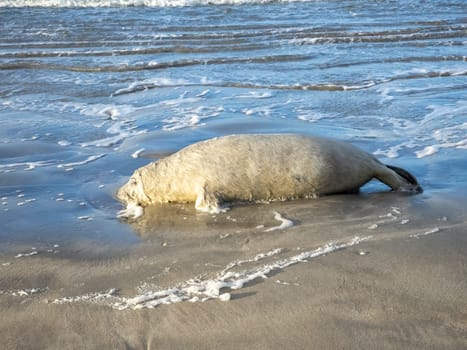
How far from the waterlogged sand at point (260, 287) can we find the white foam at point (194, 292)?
0.01 metres

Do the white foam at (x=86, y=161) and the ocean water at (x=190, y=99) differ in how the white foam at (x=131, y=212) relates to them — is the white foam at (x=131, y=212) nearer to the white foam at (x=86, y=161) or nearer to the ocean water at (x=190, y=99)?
the ocean water at (x=190, y=99)

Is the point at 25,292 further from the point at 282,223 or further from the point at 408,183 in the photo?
the point at 408,183

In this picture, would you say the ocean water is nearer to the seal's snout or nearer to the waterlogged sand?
the seal's snout

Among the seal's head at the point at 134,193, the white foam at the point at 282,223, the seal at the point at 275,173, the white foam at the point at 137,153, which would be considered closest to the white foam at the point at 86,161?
the white foam at the point at 137,153

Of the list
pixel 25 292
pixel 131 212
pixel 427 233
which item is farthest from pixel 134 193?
pixel 427 233

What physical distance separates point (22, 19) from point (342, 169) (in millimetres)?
17980

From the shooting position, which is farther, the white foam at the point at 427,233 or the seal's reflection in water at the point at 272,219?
the seal's reflection in water at the point at 272,219

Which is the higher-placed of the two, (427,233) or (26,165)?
(427,233)

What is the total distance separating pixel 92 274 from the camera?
3.70 meters

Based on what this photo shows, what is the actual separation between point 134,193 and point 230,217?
91 cm

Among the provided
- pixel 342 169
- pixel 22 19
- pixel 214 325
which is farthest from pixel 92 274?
pixel 22 19

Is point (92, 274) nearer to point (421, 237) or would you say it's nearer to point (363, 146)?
point (421, 237)

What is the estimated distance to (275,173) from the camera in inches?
199

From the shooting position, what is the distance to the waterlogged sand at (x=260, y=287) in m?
2.88
